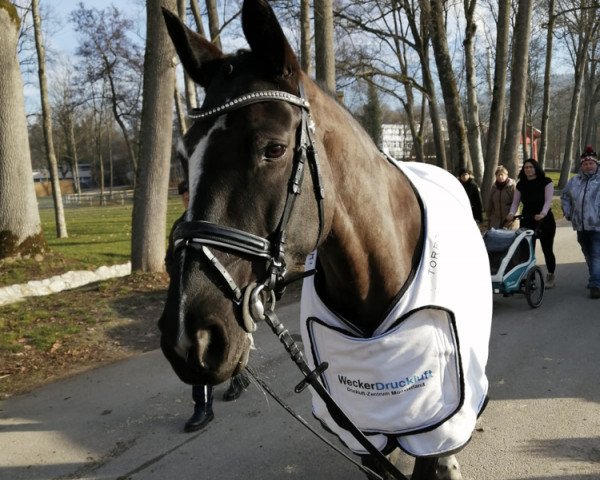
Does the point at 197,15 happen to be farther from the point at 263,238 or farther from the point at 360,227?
the point at 263,238

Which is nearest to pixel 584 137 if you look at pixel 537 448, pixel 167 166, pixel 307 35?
pixel 307 35

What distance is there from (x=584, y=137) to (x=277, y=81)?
42.6 meters

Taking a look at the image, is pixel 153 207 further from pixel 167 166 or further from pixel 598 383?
pixel 598 383

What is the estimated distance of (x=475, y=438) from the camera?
12.3 ft

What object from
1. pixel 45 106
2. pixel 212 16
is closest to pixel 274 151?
pixel 212 16

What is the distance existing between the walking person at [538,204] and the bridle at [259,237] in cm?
705

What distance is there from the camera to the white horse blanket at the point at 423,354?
2.27 meters

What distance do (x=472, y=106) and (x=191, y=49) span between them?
638 inches

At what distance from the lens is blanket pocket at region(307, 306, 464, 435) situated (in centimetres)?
226

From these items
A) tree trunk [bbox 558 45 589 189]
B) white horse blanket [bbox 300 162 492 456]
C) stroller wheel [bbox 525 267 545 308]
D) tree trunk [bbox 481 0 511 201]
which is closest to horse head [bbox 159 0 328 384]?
white horse blanket [bbox 300 162 492 456]

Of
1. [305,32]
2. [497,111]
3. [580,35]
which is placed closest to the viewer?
[305,32]

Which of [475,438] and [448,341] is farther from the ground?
[448,341]

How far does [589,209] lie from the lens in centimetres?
757

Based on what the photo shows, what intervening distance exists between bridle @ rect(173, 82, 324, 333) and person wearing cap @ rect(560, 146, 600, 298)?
6911 millimetres
